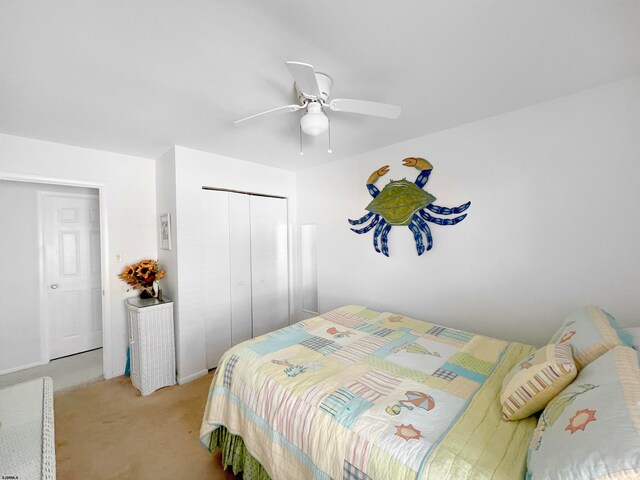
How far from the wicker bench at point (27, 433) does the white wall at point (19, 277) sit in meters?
2.59

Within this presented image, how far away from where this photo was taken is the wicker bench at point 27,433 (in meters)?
0.84

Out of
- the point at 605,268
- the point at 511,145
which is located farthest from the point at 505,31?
the point at 605,268

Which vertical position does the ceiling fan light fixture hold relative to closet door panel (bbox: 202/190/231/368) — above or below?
above

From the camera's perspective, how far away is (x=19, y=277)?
9.82 ft

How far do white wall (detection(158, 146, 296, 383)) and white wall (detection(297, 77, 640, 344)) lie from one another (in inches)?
74.9

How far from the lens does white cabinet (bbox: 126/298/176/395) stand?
2545 mm

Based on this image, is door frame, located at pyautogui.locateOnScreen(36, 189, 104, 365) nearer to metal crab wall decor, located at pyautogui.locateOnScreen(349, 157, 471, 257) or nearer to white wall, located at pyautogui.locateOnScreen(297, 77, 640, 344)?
metal crab wall decor, located at pyautogui.locateOnScreen(349, 157, 471, 257)

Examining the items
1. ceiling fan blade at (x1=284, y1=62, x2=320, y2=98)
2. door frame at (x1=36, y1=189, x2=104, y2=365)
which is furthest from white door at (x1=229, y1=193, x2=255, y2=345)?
door frame at (x1=36, y1=189, x2=104, y2=365)

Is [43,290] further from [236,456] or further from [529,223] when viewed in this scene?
[529,223]

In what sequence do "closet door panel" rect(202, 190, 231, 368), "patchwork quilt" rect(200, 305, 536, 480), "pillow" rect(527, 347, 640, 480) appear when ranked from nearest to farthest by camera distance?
"pillow" rect(527, 347, 640, 480) < "patchwork quilt" rect(200, 305, 536, 480) < "closet door panel" rect(202, 190, 231, 368)

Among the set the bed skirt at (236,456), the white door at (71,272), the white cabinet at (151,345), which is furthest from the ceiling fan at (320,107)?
the white door at (71,272)

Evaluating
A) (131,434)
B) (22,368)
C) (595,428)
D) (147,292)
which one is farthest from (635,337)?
(22,368)

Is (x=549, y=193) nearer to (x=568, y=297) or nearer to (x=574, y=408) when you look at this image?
(x=568, y=297)

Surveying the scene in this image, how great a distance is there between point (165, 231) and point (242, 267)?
946mm
